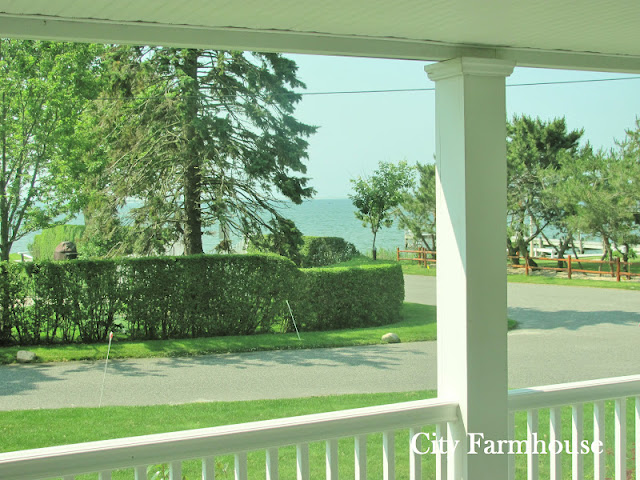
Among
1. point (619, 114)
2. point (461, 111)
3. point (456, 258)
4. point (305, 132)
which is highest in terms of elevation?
point (619, 114)

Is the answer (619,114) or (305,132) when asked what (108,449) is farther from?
(619,114)

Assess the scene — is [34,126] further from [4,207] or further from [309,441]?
[309,441]

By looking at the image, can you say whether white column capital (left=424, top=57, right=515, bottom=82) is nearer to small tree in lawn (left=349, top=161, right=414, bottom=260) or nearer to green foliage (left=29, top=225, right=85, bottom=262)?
green foliage (left=29, top=225, right=85, bottom=262)

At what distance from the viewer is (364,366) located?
6.32m

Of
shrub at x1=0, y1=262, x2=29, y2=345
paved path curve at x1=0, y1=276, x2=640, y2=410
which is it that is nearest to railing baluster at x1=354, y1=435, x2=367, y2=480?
shrub at x1=0, y1=262, x2=29, y2=345

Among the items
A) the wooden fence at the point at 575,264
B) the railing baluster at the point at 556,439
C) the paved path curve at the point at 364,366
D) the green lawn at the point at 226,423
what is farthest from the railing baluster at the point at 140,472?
the wooden fence at the point at 575,264

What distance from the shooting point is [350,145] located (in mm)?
9391

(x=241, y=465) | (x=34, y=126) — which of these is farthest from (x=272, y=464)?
(x=34, y=126)

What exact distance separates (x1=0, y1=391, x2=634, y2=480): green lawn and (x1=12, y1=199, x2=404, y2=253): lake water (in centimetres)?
180

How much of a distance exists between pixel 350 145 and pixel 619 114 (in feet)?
13.7

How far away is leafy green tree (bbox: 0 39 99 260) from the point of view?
528 centimetres

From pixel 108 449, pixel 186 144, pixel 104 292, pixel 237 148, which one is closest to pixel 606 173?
pixel 237 148

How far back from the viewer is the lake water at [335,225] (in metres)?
6.97

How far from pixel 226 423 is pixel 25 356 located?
178 cm
